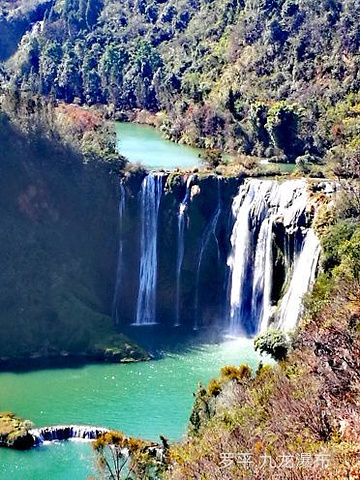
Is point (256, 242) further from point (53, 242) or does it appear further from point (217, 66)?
point (217, 66)

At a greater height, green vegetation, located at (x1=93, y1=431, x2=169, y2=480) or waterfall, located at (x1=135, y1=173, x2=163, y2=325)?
waterfall, located at (x1=135, y1=173, x2=163, y2=325)

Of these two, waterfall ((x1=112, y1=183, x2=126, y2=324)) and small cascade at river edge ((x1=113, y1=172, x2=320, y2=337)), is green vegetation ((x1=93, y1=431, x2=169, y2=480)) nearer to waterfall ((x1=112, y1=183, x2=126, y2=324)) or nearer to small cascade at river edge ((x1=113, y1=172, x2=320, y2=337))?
small cascade at river edge ((x1=113, y1=172, x2=320, y2=337))

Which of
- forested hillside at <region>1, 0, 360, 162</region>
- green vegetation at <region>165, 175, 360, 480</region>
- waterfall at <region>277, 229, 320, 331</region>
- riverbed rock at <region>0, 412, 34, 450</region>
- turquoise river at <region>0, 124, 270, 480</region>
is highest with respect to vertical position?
forested hillside at <region>1, 0, 360, 162</region>

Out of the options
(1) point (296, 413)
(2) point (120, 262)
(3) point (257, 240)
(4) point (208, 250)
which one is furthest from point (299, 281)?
(1) point (296, 413)

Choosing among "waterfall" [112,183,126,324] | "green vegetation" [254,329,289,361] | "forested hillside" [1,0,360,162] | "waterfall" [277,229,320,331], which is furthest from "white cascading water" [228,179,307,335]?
"green vegetation" [254,329,289,361]

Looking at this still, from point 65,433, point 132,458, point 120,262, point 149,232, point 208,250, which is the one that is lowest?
point 65,433

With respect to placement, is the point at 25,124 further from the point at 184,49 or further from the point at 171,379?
the point at 184,49

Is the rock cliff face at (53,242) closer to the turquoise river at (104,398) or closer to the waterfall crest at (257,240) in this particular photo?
the turquoise river at (104,398)
